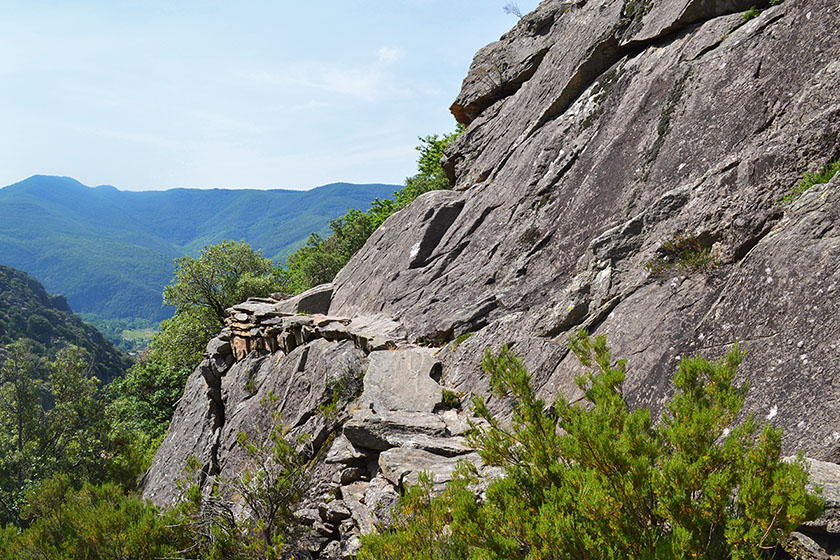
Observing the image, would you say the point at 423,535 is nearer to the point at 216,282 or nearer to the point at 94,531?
the point at 94,531

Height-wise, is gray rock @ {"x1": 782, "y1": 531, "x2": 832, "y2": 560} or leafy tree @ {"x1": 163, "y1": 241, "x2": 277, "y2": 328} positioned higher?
leafy tree @ {"x1": 163, "y1": 241, "x2": 277, "y2": 328}

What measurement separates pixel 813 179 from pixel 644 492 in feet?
21.3

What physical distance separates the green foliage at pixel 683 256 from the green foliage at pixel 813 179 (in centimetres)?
137

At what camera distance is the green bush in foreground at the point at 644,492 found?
3.84 meters

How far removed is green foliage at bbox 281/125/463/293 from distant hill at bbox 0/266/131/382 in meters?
72.7

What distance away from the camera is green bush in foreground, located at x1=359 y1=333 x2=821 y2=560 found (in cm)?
384

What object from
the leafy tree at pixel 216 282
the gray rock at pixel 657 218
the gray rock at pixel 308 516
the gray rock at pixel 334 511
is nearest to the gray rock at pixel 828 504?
the gray rock at pixel 657 218

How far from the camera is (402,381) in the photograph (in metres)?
12.6

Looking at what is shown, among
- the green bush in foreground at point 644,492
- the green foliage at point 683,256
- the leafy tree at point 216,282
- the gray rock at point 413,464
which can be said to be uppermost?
the leafy tree at point 216,282

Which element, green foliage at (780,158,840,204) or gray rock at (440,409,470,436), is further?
gray rock at (440,409,470,436)

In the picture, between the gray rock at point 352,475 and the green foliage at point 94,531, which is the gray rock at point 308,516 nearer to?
the gray rock at point 352,475

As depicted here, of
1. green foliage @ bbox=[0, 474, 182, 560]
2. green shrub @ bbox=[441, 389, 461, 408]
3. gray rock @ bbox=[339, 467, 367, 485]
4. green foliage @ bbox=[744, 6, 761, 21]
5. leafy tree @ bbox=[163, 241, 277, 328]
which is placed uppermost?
green foliage @ bbox=[744, 6, 761, 21]

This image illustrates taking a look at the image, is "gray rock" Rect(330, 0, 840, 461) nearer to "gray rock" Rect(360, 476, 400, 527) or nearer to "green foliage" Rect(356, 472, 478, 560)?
"gray rock" Rect(360, 476, 400, 527)

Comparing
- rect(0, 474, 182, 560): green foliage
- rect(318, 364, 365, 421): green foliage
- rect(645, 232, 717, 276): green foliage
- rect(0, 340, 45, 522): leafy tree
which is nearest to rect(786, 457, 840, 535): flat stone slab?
rect(645, 232, 717, 276): green foliage
